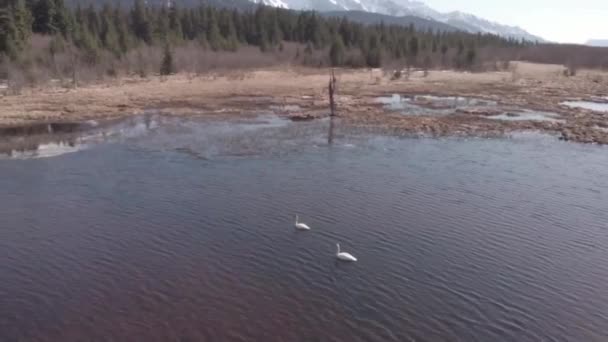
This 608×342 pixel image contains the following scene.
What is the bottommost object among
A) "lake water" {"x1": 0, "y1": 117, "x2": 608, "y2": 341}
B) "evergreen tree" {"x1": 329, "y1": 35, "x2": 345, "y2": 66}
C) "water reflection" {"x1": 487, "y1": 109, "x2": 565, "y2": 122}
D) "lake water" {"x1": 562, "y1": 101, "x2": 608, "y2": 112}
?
"lake water" {"x1": 0, "y1": 117, "x2": 608, "y2": 341}

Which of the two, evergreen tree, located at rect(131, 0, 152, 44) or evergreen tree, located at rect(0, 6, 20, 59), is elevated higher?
evergreen tree, located at rect(131, 0, 152, 44)

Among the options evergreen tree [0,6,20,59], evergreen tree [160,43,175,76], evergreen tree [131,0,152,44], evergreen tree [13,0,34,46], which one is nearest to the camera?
evergreen tree [0,6,20,59]

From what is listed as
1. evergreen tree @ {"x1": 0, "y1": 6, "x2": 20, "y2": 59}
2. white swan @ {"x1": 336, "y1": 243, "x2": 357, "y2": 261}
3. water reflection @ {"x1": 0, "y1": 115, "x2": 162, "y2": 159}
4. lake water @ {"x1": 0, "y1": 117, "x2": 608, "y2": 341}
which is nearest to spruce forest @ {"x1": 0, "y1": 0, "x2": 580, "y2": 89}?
evergreen tree @ {"x1": 0, "y1": 6, "x2": 20, "y2": 59}

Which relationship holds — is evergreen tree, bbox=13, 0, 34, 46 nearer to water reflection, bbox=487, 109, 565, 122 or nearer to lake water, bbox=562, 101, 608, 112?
water reflection, bbox=487, 109, 565, 122

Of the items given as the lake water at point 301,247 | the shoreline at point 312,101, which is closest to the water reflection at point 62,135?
the shoreline at point 312,101

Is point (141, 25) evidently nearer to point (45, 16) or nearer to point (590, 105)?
point (45, 16)

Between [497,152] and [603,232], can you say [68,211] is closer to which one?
[603,232]

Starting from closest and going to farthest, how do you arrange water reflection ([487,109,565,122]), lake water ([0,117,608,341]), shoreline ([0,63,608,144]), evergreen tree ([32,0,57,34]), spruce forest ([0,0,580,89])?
lake water ([0,117,608,341]) < shoreline ([0,63,608,144]) < water reflection ([487,109,565,122]) < spruce forest ([0,0,580,89]) < evergreen tree ([32,0,57,34])
